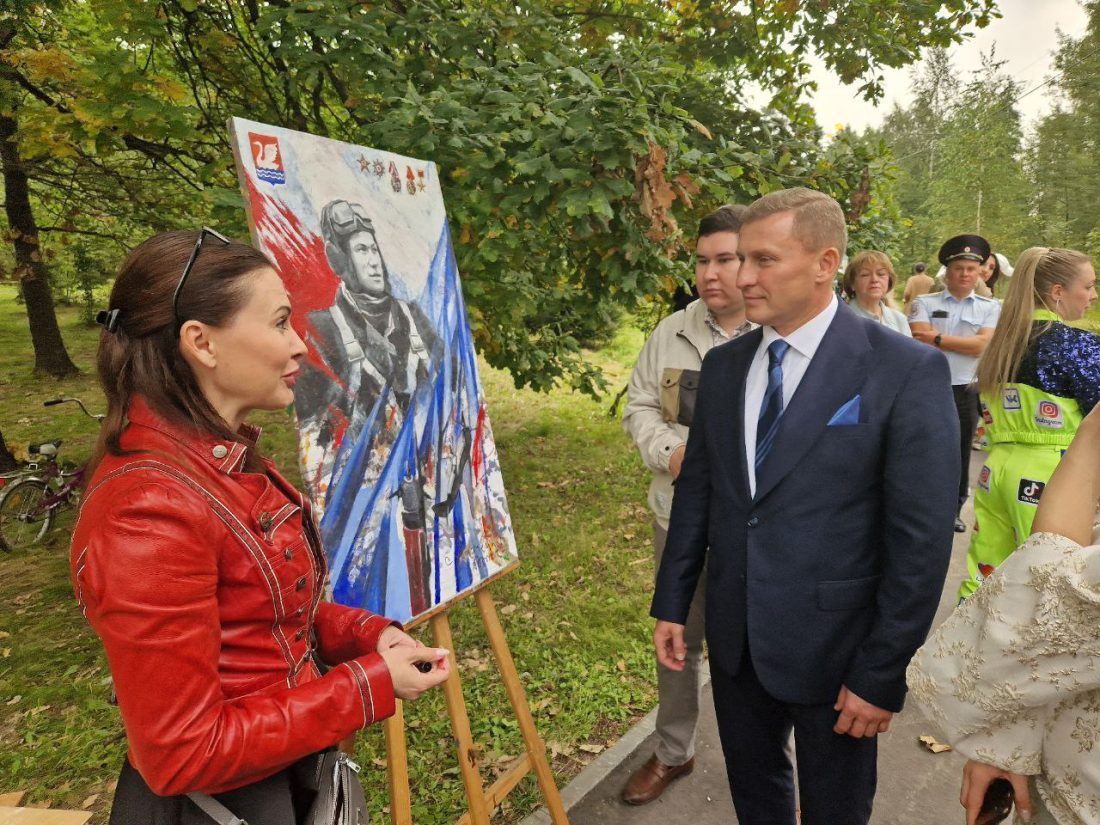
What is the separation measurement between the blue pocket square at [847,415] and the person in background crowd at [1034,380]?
76.8 inches

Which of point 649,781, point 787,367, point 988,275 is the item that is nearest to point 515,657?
point 649,781

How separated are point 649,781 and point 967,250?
4389 mm

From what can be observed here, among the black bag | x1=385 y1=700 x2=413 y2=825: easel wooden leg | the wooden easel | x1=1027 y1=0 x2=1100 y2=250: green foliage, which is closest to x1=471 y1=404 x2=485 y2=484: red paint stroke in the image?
the wooden easel

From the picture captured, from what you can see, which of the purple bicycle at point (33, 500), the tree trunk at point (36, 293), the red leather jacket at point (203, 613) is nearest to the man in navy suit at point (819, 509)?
the red leather jacket at point (203, 613)

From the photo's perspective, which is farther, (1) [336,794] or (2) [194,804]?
(1) [336,794]

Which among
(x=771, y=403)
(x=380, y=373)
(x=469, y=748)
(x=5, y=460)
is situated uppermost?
(x=380, y=373)

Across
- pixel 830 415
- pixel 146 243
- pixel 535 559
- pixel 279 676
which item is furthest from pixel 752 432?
pixel 535 559

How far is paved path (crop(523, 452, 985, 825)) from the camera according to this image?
2.65 meters

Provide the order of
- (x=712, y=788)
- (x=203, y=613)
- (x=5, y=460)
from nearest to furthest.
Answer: (x=203, y=613)
(x=712, y=788)
(x=5, y=460)

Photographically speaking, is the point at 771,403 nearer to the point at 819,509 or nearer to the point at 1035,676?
the point at 819,509

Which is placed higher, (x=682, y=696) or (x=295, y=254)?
(x=295, y=254)

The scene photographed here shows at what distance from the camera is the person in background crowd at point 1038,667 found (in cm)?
104

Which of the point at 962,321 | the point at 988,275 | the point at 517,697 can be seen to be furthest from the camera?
the point at 988,275

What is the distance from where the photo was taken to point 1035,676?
42.1 inches
